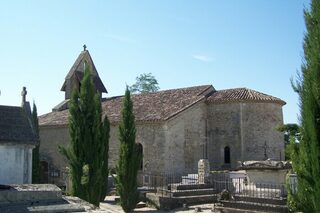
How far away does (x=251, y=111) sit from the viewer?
2814 cm

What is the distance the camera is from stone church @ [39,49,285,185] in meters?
26.8

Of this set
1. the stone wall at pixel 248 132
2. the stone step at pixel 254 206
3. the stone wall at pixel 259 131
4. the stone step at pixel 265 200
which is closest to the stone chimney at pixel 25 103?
the stone step at pixel 254 206

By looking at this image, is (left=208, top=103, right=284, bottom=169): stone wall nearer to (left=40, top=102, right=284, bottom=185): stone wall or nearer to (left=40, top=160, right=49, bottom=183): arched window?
(left=40, top=102, right=284, bottom=185): stone wall

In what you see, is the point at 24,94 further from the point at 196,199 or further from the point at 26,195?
the point at 26,195

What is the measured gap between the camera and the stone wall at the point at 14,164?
1530cm

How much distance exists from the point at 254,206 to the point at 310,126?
988cm

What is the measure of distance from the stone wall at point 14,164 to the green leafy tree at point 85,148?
3.17m

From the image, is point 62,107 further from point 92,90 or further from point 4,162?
point 4,162

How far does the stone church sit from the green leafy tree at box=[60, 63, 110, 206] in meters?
7.39

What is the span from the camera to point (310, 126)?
7406 mm

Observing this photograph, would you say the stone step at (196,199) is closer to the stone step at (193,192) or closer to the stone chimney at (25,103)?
the stone step at (193,192)

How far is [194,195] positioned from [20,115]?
1037cm

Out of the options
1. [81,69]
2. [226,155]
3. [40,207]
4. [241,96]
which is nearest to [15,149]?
[40,207]

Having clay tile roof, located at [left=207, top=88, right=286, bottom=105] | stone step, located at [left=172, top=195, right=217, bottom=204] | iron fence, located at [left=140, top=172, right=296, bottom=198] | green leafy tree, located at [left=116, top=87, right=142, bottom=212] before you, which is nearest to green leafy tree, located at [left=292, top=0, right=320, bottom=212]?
iron fence, located at [left=140, top=172, right=296, bottom=198]
